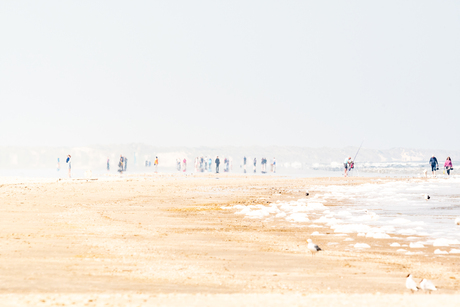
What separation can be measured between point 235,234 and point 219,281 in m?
4.55

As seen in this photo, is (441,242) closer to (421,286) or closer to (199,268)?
(421,286)

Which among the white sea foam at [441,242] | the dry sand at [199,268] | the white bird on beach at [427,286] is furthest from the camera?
the white sea foam at [441,242]

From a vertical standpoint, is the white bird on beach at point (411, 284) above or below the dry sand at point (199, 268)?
above

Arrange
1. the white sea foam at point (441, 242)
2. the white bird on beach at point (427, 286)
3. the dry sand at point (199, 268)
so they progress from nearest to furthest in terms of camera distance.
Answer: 1. the dry sand at point (199, 268)
2. the white bird on beach at point (427, 286)
3. the white sea foam at point (441, 242)

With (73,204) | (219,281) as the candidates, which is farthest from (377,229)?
(73,204)

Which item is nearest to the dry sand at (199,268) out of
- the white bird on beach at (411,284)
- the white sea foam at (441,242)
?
the white bird on beach at (411,284)

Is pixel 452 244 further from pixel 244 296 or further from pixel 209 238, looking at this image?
pixel 244 296

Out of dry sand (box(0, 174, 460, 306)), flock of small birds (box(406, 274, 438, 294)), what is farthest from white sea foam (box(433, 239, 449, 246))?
flock of small birds (box(406, 274, 438, 294))

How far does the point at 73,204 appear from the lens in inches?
756

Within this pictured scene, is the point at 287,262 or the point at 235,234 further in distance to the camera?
the point at 235,234

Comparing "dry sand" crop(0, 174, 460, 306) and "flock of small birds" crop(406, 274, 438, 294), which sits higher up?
"flock of small birds" crop(406, 274, 438, 294)

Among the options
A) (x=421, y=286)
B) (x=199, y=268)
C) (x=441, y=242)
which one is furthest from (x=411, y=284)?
(x=441, y=242)

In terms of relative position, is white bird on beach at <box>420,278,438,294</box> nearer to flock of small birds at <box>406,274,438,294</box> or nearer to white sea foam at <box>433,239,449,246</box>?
flock of small birds at <box>406,274,438,294</box>

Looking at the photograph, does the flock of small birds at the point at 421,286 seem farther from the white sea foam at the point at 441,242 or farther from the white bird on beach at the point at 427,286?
the white sea foam at the point at 441,242
